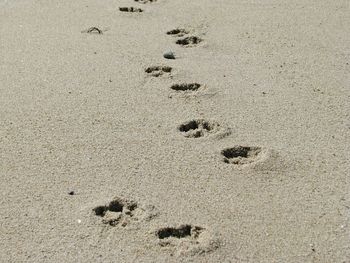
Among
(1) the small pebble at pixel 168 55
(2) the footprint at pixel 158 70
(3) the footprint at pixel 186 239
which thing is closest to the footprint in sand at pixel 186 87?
(2) the footprint at pixel 158 70

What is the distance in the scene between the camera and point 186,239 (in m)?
2.25

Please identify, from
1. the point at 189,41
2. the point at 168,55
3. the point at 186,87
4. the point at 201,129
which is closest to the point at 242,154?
the point at 201,129

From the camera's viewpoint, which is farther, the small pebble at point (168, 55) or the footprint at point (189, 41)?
the footprint at point (189, 41)

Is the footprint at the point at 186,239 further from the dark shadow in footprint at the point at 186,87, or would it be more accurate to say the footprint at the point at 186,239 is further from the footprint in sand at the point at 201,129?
the dark shadow in footprint at the point at 186,87

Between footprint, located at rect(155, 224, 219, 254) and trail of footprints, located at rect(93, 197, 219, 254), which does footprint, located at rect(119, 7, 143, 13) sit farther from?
footprint, located at rect(155, 224, 219, 254)

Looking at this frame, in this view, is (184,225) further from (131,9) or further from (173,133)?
(131,9)

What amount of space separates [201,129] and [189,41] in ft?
3.41

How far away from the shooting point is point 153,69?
11.3 ft

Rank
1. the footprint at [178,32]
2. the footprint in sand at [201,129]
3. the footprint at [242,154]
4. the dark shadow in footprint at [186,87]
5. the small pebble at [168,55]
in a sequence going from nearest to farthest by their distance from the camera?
the footprint at [242,154]
the footprint in sand at [201,129]
the dark shadow in footprint at [186,87]
the small pebble at [168,55]
the footprint at [178,32]

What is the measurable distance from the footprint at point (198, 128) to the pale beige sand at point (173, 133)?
0.4 inches

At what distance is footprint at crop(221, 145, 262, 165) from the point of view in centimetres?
271

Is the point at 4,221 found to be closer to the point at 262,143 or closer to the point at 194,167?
the point at 194,167

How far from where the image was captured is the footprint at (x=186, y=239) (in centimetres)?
220

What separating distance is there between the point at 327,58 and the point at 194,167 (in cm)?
132
